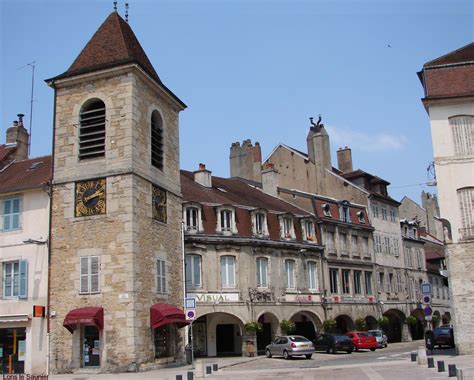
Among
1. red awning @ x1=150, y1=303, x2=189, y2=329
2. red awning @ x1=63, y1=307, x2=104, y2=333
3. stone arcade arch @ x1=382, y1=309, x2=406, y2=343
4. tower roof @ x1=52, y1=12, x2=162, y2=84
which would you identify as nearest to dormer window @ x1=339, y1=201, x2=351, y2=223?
stone arcade arch @ x1=382, y1=309, x2=406, y2=343

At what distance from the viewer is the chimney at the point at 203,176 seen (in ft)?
116

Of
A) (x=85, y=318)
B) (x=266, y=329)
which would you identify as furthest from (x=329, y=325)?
(x=85, y=318)

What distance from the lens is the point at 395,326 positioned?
1778 inches

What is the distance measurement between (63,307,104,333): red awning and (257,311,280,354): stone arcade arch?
12.3 metres

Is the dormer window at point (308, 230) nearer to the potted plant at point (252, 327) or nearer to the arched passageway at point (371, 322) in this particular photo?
the potted plant at point (252, 327)

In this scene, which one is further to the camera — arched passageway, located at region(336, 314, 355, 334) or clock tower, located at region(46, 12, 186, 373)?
arched passageway, located at region(336, 314, 355, 334)

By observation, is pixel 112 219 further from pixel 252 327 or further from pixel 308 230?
pixel 308 230

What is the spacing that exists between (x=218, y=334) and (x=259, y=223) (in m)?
6.57

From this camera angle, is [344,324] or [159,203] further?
[344,324]

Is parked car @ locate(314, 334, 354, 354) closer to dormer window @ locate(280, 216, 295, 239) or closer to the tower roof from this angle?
dormer window @ locate(280, 216, 295, 239)

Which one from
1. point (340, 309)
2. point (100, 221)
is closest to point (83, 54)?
point (100, 221)

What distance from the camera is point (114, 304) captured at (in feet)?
72.7

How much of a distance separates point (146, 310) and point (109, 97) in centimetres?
846

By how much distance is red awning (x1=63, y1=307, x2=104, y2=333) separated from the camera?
21.7 meters
